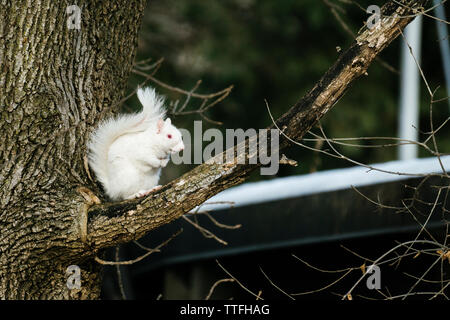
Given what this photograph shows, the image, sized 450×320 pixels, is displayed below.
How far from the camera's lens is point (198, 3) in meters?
9.84

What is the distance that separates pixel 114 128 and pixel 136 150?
0.56 feet

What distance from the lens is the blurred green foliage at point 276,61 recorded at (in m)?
9.26

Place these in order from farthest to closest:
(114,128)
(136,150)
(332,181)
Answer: (332,181) < (136,150) < (114,128)

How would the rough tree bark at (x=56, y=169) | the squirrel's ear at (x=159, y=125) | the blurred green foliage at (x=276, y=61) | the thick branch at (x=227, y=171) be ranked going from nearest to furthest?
1. the thick branch at (x=227, y=171)
2. the rough tree bark at (x=56, y=169)
3. the squirrel's ear at (x=159, y=125)
4. the blurred green foliage at (x=276, y=61)

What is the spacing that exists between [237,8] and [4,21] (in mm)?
7614

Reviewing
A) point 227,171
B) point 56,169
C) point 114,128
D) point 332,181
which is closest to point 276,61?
point 332,181

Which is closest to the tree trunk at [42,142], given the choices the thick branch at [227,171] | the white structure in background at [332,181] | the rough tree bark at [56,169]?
the rough tree bark at [56,169]

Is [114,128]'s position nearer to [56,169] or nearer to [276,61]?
[56,169]

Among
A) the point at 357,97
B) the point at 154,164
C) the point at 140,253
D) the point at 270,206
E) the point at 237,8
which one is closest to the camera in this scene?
the point at 154,164

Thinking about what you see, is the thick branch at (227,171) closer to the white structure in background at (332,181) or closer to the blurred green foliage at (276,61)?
the white structure in background at (332,181)

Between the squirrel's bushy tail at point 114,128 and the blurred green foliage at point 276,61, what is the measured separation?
226 inches

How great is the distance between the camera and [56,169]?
9.32ft
